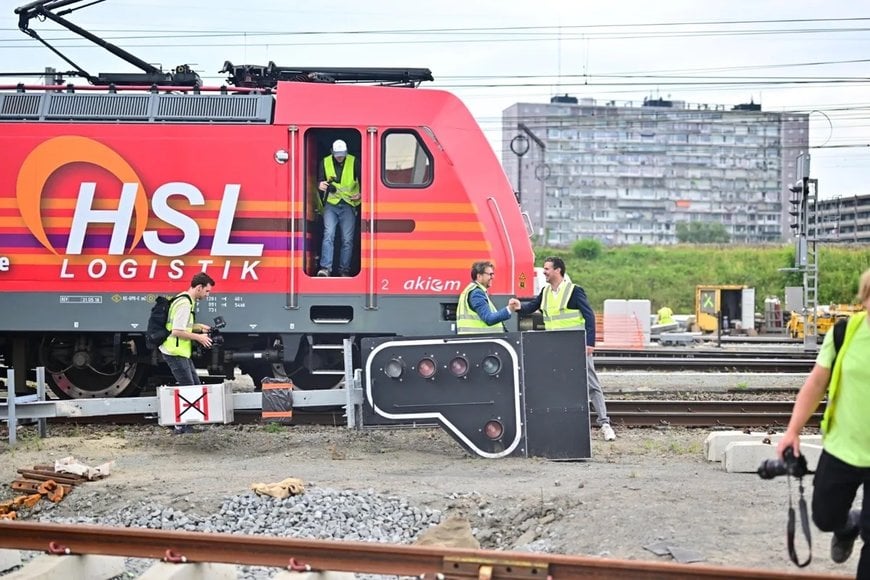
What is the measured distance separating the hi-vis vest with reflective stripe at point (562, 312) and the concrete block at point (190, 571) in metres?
5.37

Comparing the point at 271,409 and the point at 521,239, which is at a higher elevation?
the point at 521,239

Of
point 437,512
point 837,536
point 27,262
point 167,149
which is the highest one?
point 167,149

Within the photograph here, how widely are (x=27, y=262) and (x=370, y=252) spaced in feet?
12.7

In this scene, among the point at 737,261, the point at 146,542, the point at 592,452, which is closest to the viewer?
the point at 146,542

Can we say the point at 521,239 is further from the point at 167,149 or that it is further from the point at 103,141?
the point at 103,141

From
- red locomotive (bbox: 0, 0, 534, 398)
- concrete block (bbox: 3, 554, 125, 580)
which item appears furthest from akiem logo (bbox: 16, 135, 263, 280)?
concrete block (bbox: 3, 554, 125, 580)

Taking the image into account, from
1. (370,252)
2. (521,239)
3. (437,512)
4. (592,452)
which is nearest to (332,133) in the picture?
(370,252)

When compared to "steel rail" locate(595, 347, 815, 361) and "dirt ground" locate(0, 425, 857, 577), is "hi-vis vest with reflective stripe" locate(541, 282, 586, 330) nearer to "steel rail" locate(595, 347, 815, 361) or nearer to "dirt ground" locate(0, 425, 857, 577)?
"dirt ground" locate(0, 425, 857, 577)

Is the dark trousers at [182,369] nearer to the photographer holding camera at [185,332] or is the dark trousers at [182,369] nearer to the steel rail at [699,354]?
the photographer holding camera at [185,332]

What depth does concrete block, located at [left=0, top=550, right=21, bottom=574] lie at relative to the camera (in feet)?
19.7

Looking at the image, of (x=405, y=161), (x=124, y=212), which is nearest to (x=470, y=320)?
(x=405, y=161)

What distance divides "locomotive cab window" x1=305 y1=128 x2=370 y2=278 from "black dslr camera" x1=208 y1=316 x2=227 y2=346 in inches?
42.8

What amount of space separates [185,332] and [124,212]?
185 cm

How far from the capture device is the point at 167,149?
11227mm
